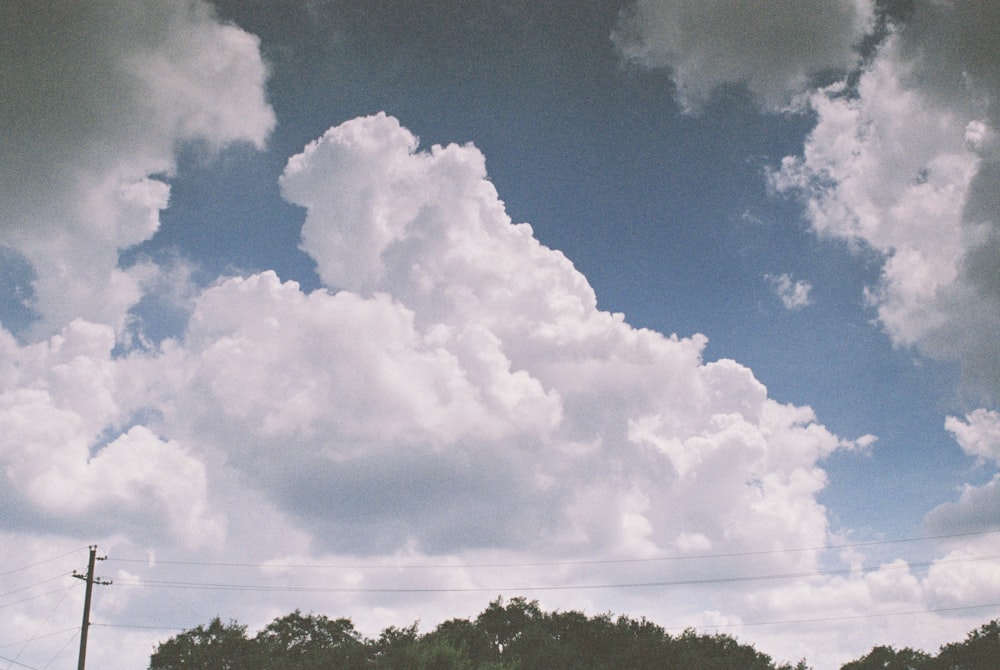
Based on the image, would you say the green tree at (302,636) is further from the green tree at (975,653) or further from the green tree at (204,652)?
the green tree at (975,653)

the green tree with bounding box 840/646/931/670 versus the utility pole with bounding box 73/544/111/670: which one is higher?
the utility pole with bounding box 73/544/111/670

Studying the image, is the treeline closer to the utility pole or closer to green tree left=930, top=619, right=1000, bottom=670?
green tree left=930, top=619, right=1000, bottom=670

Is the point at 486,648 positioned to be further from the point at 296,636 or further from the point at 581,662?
the point at 296,636

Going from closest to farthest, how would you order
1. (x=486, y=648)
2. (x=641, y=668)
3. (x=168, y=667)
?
1. (x=168, y=667)
2. (x=641, y=668)
3. (x=486, y=648)

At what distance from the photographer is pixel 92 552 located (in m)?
45.0

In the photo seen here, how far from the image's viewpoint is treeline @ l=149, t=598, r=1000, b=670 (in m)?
59.2

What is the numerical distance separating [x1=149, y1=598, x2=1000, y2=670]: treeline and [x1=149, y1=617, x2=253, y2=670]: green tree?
98 mm

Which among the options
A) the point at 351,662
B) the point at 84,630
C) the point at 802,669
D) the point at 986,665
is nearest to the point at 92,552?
the point at 84,630

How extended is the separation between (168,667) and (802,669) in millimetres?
73233

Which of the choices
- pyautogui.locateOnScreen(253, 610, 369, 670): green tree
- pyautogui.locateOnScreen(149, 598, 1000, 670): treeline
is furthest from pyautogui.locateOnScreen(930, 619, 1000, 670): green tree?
pyautogui.locateOnScreen(253, 610, 369, 670): green tree

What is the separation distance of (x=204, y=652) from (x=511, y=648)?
33.9 metres

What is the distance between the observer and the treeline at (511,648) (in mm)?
59250

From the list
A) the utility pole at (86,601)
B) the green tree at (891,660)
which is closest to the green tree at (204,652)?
the utility pole at (86,601)

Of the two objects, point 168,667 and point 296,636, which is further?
point 296,636
